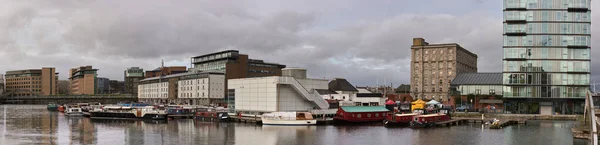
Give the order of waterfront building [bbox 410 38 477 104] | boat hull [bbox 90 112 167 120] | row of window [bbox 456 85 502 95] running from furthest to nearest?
1. waterfront building [bbox 410 38 477 104]
2. row of window [bbox 456 85 502 95]
3. boat hull [bbox 90 112 167 120]

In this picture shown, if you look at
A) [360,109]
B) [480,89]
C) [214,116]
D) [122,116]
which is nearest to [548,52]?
[480,89]

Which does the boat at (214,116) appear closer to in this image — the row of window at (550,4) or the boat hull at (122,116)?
the boat hull at (122,116)

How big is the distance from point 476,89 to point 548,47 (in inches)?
1252

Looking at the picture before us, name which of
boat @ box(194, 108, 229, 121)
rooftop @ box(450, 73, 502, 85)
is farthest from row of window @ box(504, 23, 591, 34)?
boat @ box(194, 108, 229, 121)

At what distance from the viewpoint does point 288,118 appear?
252 ft

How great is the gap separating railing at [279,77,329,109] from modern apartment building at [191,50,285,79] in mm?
87501

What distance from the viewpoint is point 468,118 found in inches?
3509

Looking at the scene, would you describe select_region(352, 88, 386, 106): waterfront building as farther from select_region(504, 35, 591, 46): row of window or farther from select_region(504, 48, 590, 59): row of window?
select_region(504, 48, 590, 59): row of window

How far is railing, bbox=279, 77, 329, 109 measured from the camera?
82062 mm

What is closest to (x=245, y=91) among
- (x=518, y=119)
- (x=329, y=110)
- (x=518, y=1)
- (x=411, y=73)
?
(x=329, y=110)

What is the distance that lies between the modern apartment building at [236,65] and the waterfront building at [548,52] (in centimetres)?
9666

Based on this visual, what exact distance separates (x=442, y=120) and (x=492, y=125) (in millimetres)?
9500

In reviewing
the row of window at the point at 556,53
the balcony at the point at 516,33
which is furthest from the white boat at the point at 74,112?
the row of window at the point at 556,53

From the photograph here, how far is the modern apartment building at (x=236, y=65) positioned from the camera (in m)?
172
